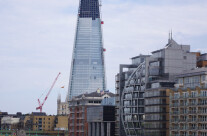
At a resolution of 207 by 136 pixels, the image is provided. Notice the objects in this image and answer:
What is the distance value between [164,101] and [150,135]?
14.5 metres

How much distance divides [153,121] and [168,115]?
23.2 ft

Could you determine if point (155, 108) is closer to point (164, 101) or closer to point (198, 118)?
point (164, 101)

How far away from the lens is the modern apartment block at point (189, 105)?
545 ft

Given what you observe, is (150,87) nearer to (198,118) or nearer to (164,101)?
(164,101)

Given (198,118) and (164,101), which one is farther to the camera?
(164,101)

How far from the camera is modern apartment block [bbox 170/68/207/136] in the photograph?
16600cm

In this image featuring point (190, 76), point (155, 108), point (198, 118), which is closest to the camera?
point (198, 118)

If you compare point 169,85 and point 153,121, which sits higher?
point 169,85

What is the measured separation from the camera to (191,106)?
169750 millimetres

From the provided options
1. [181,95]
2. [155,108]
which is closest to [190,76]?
[181,95]

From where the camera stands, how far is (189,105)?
171125mm

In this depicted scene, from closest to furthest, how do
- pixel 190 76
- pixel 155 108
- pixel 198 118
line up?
pixel 198 118, pixel 190 76, pixel 155 108

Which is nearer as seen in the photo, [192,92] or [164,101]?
[192,92]

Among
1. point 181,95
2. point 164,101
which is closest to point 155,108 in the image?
point 164,101
